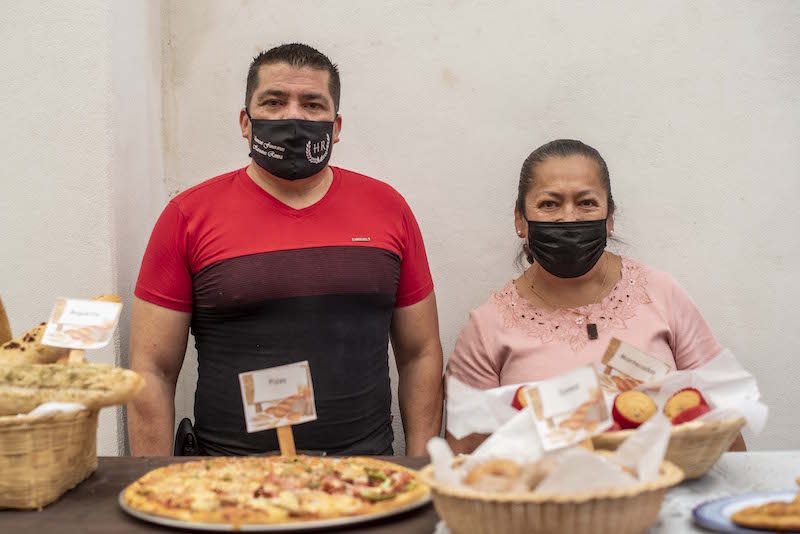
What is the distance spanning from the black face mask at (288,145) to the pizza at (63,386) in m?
1.07

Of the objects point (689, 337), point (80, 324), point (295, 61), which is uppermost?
point (295, 61)

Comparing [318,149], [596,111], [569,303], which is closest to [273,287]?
[318,149]

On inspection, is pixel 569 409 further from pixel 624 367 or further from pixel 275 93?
pixel 275 93

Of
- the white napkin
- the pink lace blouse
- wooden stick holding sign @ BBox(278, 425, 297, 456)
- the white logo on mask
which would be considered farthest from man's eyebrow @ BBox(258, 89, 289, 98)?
the white napkin

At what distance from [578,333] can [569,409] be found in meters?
1.24

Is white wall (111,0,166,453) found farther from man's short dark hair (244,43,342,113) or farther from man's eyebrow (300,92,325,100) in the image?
man's eyebrow (300,92,325,100)

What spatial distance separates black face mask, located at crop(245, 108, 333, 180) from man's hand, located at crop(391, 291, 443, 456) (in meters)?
0.58

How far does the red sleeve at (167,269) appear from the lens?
2.47m

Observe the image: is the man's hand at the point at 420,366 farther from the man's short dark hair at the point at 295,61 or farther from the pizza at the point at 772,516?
the pizza at the point at 772,516

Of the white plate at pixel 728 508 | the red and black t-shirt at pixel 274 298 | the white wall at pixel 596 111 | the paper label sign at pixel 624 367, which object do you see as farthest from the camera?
the white wall at pixel 596 111

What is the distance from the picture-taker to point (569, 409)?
1.35 metres

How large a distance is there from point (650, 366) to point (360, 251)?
1076 mm

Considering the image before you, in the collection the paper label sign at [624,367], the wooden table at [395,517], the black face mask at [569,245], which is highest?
the black face mask at [569,245]

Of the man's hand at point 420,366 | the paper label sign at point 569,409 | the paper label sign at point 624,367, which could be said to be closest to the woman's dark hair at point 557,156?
the man's hand at point 420,366
